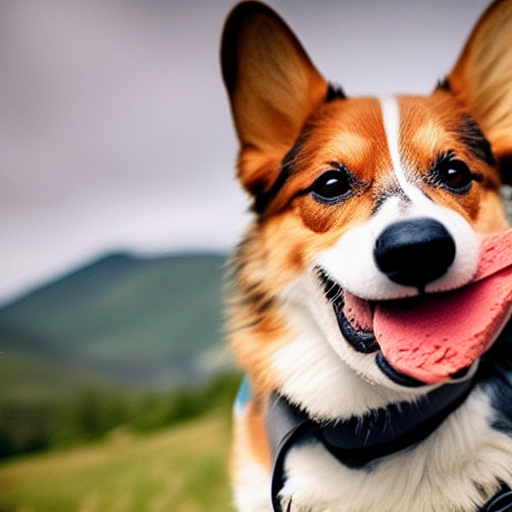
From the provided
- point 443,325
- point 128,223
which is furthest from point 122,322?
point 443,325

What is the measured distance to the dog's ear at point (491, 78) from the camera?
1.12m

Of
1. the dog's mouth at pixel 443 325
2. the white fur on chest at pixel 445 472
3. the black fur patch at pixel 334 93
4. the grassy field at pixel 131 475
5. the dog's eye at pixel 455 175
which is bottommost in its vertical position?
the grassy field at pixel 131 475

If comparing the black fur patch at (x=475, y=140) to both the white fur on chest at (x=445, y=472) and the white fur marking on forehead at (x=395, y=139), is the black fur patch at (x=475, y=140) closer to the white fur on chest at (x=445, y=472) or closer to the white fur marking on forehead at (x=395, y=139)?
the white fur marking on forehead at (x=395, y=139)

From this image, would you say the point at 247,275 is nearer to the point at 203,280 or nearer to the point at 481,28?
the point at 203,280

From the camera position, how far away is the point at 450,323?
2.92ft

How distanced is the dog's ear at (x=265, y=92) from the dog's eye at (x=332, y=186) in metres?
0.11

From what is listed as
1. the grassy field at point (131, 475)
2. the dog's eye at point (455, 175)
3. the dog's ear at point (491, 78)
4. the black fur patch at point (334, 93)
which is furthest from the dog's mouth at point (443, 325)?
the grassy field at point (131, 475)

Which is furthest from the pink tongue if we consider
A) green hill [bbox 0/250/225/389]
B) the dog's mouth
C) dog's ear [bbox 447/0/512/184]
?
green hill [bbox 0/250/225/389]

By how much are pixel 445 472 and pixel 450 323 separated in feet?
0.93

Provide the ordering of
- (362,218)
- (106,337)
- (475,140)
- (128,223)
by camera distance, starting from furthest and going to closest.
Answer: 1. (106,337)
2. (128,223)
3. (475,140)
4. (362,218)

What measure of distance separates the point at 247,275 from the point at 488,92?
0.55 m

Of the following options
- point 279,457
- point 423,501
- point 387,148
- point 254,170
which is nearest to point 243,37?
point 254,170

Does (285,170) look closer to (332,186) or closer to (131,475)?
(332,186)

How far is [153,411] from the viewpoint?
1548 mm
